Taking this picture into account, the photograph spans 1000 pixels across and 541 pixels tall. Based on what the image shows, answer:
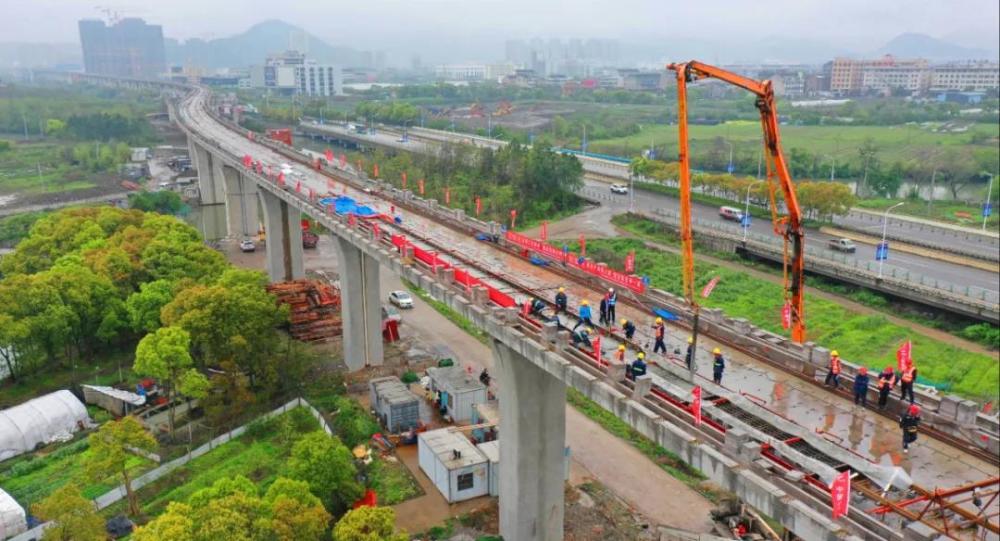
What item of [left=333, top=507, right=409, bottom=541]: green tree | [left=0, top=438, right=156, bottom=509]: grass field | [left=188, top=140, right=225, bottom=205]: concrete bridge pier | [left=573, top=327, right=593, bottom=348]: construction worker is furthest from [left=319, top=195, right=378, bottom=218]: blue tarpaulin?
[left=188, top=140, right=225, bottom=205]: concrete bridge pier

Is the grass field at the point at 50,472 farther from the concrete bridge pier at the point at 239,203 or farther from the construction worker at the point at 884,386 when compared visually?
the concrete bridge pier at the point at 239,203

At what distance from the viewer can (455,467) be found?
31.5 metres

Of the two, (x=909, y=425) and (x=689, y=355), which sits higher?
(x=909, y=425)

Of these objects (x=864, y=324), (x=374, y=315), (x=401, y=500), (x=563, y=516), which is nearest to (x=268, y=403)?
(x=374, y=315)

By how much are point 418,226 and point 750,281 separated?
29.7 meters

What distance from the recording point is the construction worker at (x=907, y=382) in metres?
19.9

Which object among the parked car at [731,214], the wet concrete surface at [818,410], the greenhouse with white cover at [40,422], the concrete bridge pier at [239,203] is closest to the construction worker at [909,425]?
the wet concrete surface at [818,410]

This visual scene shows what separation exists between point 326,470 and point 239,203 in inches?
2357

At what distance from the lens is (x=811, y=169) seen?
105 metres

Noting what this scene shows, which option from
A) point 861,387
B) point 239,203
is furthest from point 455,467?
point 239,203

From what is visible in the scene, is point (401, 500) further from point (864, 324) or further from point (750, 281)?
point (750, 281)

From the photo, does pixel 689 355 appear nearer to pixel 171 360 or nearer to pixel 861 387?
pixel 861 387

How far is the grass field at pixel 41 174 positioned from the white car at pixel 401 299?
230 ft

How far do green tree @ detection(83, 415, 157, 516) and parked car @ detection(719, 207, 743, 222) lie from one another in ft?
208
